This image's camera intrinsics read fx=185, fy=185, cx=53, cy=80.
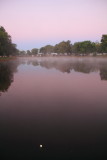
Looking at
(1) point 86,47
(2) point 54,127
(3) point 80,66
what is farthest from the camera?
(1) point 86,47

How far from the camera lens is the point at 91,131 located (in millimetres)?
6215

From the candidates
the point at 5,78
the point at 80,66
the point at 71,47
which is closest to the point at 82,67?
the point at 80,66

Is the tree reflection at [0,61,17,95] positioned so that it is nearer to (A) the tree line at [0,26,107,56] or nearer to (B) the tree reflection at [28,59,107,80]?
(B) the tree reflection at [28,59,107,80]

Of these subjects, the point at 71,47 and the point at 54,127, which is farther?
the point at 71,47

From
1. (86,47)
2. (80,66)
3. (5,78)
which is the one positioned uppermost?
(86,47)

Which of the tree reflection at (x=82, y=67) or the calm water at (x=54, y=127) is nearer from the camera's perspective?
the calm water at (x=54, y=127)

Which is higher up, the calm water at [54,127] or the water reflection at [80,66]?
the calm water at [54,127]

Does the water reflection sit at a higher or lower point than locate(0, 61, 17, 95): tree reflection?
lower

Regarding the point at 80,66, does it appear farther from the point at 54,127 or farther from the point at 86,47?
the point at 86,47

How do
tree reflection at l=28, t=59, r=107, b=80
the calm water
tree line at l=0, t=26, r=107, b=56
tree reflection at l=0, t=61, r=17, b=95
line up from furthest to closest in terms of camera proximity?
tree line at l=0, t=26, r=107, b=56, tree reflection at l=28, t=59, r=107, b=80, tree reflection at l=0, t=61, r=17, b=95, the calm water

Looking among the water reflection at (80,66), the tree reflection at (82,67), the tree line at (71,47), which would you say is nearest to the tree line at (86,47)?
the tree line at (71,47)

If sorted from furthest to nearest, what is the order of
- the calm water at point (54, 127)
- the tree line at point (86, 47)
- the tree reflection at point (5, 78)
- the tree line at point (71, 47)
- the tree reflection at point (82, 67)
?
the tree line at point (86, 47), the tree line at point (71, 47), the tree reflection at point (82, 67), the tree reflection at point (5, 78), the calm water at point (54, 127)

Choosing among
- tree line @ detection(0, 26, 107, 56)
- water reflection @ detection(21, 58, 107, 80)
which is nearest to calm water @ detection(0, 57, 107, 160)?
water reflection @ detection(21, 58, 107, 80)

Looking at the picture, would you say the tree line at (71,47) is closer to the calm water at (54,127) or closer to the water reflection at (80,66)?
the water reflection at (80,66)
